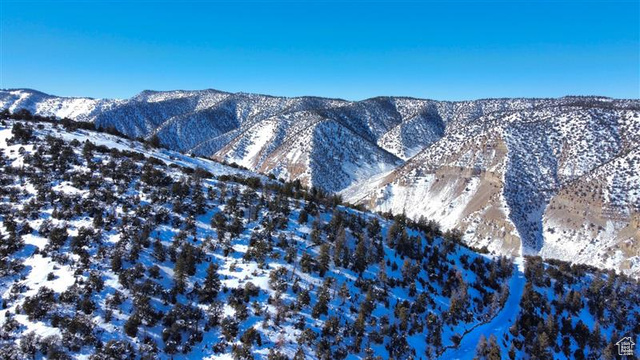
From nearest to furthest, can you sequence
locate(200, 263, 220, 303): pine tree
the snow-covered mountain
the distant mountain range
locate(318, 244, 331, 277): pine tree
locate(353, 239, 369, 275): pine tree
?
1. the snow-covered mountain
2. locate(200, 263, 220, 303): pine tree
3. locate(318, 244, 331, 277): pine tree
4. locate(353, 239, 369, 275): pine tree
5. the distant mountain range

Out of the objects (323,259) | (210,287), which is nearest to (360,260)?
(323,259)

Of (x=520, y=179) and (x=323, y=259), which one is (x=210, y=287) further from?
(x=520, y=179)

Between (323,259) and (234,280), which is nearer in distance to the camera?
(234,280)

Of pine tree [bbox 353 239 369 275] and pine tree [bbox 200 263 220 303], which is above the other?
pine tree [bbox 353 239 369 275]

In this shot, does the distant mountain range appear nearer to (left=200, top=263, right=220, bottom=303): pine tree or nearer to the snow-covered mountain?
the snow-covered mountain

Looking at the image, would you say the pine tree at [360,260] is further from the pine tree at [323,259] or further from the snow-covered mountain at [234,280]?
the pine tree at [323,259]

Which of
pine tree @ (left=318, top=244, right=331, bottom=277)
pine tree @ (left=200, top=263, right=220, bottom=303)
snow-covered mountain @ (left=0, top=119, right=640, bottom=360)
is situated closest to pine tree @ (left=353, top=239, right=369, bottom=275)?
snow-covered mountain @ (left=0, top=119, right=640, bottom=360)

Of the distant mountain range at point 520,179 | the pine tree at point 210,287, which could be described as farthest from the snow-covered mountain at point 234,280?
the distant mountain range at point 520,179

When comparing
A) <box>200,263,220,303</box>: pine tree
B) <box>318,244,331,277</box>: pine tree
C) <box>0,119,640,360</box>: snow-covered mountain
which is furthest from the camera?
<box>318,244,331,277</box>: pine tree

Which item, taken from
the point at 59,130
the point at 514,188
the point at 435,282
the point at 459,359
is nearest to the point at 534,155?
the point at 514,188
